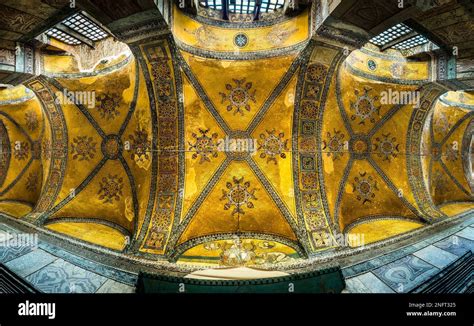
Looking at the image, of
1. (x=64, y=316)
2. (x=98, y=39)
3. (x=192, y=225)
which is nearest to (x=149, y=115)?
(x=98, y=39)

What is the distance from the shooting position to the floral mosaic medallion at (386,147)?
34.6 feet

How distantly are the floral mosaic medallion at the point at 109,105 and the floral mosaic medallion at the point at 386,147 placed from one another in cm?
840

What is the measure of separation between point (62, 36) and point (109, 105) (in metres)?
2.24

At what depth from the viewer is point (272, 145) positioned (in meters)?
9.86

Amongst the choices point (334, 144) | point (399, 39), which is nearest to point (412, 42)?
point (399, 39)

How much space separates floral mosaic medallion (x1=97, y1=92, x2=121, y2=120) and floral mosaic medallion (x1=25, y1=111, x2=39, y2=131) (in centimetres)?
292

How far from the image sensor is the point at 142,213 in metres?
9.24

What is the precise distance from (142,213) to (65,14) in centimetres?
539

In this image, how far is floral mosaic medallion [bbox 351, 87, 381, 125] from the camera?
390 inches

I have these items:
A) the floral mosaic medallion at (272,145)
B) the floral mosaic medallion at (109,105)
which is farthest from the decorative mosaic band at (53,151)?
the floral mosaic medallion at (272,145)
